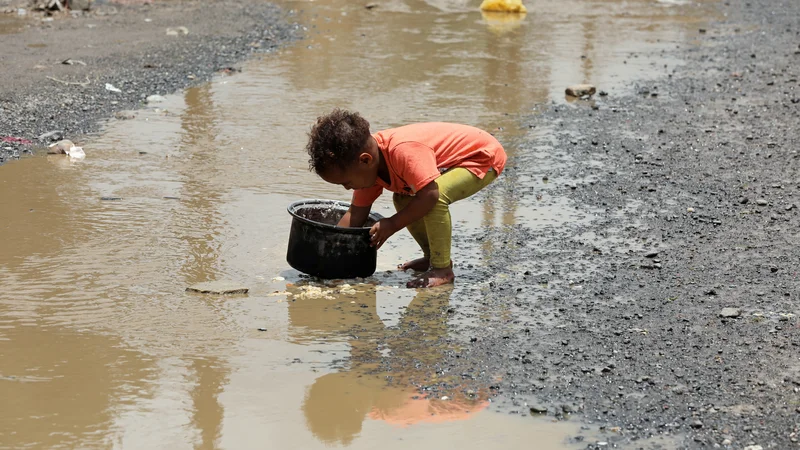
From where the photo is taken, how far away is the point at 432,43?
1313 cm

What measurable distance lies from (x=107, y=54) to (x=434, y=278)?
23.6 feet

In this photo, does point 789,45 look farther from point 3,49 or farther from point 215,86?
point 3,49

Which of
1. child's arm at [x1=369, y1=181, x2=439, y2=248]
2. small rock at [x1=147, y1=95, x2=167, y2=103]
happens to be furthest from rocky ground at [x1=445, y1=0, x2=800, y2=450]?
small rock at [x1=147, y1=95, x2=167, y2=103]

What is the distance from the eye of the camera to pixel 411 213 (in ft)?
16.4

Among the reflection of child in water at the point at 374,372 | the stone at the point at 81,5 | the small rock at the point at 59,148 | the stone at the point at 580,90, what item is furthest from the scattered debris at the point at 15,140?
the stone at the point at 81,5

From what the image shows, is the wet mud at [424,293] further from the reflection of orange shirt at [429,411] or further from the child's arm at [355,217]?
the child's arm at [355,217]

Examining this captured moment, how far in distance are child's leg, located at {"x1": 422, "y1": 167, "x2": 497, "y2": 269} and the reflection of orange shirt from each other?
1404 mm

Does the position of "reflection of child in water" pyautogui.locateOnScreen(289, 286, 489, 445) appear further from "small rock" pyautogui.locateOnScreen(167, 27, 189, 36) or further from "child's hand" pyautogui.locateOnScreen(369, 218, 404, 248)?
"small rock" pyautogui.locateOnScreen(167, 27, 189, 36)

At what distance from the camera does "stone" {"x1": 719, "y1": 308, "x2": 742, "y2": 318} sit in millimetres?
4531

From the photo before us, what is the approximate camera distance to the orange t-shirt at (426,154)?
4938 millimetres

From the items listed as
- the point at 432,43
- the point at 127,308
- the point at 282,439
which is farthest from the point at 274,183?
the point at 432,43

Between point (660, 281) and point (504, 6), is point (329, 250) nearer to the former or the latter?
point (660, 281)

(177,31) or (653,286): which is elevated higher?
(177,31)

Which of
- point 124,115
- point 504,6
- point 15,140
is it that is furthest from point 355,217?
point 504,6
